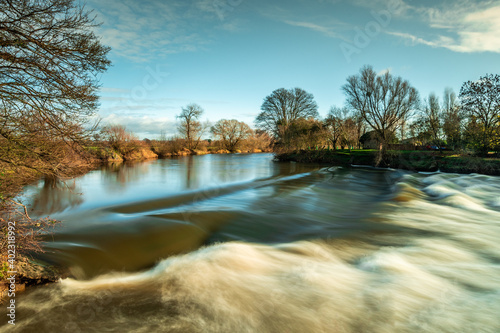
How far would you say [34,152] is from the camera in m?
4.73

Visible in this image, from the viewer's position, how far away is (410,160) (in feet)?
78.8

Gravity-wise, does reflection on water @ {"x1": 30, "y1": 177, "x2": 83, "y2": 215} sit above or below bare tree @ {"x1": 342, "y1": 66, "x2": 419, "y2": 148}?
below

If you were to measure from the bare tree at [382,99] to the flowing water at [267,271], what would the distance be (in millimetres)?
18933

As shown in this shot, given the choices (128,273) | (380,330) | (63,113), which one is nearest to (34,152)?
(63,113)

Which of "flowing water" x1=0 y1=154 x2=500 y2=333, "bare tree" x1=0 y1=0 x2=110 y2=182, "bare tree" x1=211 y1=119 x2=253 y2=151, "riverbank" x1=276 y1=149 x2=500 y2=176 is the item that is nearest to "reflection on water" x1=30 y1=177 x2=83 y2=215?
"flowing water" x1=0 y1=154 x2=500 y2=333

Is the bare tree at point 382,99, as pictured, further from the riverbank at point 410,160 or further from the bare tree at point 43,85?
the bare tree at point 43,85

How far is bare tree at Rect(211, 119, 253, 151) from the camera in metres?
59.4

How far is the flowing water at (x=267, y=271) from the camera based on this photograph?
10.3 feet

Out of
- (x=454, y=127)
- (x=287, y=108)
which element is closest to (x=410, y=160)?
(x=454, y=127)

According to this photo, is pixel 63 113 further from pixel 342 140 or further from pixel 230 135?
pixel 230 135

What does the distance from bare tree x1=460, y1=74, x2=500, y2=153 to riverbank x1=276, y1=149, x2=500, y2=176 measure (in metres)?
1.96

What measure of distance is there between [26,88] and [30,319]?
396 cm

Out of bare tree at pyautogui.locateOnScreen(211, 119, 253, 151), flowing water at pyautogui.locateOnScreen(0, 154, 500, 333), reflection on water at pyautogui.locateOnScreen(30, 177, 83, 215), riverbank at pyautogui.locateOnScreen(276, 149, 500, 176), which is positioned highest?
bare tree at pyautogui.locateOnScreen(211, 119, 253, 151)

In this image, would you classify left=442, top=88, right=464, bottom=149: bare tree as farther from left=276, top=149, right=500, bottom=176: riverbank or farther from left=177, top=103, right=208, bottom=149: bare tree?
left=177, top=103, right=208, bottom=149: bare tree
